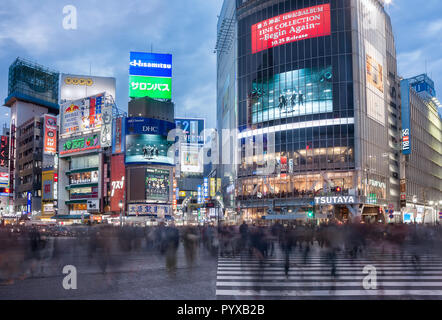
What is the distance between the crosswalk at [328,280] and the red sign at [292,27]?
51001mm

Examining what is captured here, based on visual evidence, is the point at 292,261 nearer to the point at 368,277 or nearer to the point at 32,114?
the point at 368,277

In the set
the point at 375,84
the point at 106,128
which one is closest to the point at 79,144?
the point at 106,128

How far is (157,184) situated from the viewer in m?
79.9

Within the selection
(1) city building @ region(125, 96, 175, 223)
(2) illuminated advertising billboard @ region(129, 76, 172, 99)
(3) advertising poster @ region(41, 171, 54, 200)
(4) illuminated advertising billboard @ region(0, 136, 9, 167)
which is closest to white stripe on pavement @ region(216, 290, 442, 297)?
(1) city building @ region(125, 96, 175, 223)

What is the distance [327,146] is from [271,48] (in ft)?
61.1

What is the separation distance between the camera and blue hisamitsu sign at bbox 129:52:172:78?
8644 centimetres

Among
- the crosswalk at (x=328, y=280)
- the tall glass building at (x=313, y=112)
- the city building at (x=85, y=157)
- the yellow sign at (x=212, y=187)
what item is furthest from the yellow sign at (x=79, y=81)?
the crosswalk at (x=328, y=280)

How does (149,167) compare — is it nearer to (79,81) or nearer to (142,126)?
(142,126)

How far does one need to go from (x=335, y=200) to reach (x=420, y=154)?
3759 centimetres

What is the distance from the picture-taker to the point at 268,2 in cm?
6950

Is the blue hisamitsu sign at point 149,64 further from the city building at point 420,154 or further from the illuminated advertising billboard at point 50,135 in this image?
the city building at point 420,154

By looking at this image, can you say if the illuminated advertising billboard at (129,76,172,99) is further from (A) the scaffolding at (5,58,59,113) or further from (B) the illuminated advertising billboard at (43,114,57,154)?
(A) the scaffolding at (5,58,59,113)

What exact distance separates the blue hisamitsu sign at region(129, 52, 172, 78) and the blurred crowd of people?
2496 inches

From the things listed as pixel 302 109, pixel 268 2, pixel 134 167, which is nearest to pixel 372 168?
pixel 302 109
